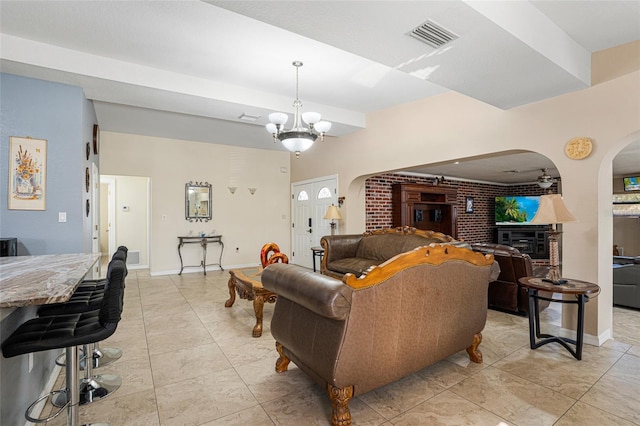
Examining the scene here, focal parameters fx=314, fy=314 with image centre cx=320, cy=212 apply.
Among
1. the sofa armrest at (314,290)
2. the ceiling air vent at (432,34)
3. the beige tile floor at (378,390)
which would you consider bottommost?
the beige tile floor at (378,390)

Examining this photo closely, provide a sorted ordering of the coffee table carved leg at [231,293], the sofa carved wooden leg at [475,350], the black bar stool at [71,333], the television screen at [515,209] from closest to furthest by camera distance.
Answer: the black bar stool at [71,333] → the sofa carved wooden leg at [475,350] → the coffee table carved leg at [231,293] → the television screen at [515,209]

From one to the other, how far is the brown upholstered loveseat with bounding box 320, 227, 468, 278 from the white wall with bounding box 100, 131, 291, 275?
3.04 meters

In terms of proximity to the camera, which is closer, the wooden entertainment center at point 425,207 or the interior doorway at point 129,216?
the wooden entertainment center at point 425,207

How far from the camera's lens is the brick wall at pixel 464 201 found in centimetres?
618

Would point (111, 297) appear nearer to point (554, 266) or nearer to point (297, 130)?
point (297, 130)

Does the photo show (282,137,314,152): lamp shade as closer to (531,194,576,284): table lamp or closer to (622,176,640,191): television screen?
(531,194,576,284): table lamp

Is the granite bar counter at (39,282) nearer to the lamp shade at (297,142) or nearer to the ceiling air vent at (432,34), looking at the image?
the lamp shade at (297,142)

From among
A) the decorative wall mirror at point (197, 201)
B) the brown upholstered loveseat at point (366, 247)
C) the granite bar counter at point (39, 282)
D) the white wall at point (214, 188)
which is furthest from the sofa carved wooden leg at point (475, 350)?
the decorative wall mirror at point (197, 201)

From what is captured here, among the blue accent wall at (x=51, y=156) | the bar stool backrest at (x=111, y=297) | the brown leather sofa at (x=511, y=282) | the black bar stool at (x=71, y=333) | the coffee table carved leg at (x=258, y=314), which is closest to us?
the black bar stool at (x=71, y=333)

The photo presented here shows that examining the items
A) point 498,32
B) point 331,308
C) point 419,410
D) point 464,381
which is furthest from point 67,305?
point 498,32

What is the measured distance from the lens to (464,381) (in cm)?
225

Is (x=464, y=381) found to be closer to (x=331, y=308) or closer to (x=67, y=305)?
(x=331, y=308)

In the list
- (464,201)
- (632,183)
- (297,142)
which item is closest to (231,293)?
(297,142)

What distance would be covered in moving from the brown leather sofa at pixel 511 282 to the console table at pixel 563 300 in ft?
2.11
